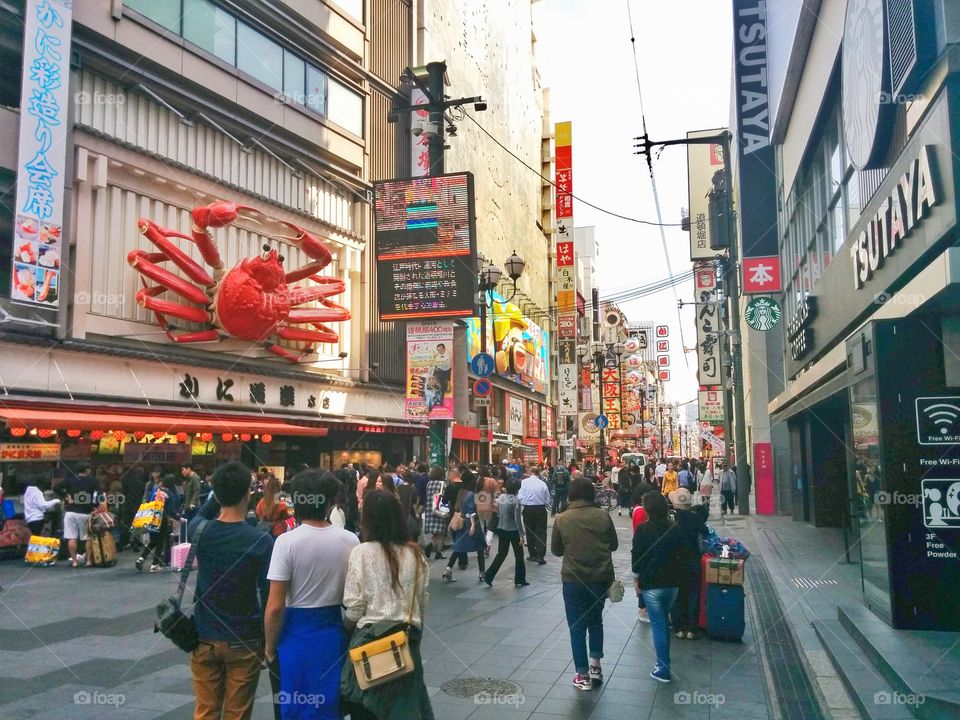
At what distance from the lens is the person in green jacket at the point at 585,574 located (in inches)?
269

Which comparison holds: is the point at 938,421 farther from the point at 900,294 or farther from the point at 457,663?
the point at 457,663

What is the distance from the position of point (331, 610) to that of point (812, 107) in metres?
14.1

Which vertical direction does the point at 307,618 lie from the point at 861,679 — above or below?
above

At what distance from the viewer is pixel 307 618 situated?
13.8ft

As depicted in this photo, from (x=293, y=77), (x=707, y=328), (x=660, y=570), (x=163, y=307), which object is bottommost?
(x=660, y=570)

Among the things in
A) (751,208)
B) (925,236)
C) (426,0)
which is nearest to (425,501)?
(925,236)

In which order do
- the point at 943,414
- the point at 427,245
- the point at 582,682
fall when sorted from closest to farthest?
the point at 582,682
the point at 943,414
the point at 427,245

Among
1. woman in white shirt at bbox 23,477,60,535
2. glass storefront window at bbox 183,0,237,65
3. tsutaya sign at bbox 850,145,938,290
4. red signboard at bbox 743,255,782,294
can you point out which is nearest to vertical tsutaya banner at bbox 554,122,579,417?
glass storefront window at bbox 183,0,237,65

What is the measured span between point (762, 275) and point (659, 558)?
13773 mm

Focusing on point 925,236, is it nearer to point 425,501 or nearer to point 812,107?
point 812,107

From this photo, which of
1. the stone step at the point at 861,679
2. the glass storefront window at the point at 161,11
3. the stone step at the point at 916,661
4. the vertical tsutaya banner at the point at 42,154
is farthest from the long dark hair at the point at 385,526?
the glass storefront window at the point at 161,11

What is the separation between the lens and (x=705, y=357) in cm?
3544

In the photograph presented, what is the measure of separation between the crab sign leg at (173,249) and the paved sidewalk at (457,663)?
9.82m

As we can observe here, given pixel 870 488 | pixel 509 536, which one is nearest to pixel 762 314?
pixel 509 536
